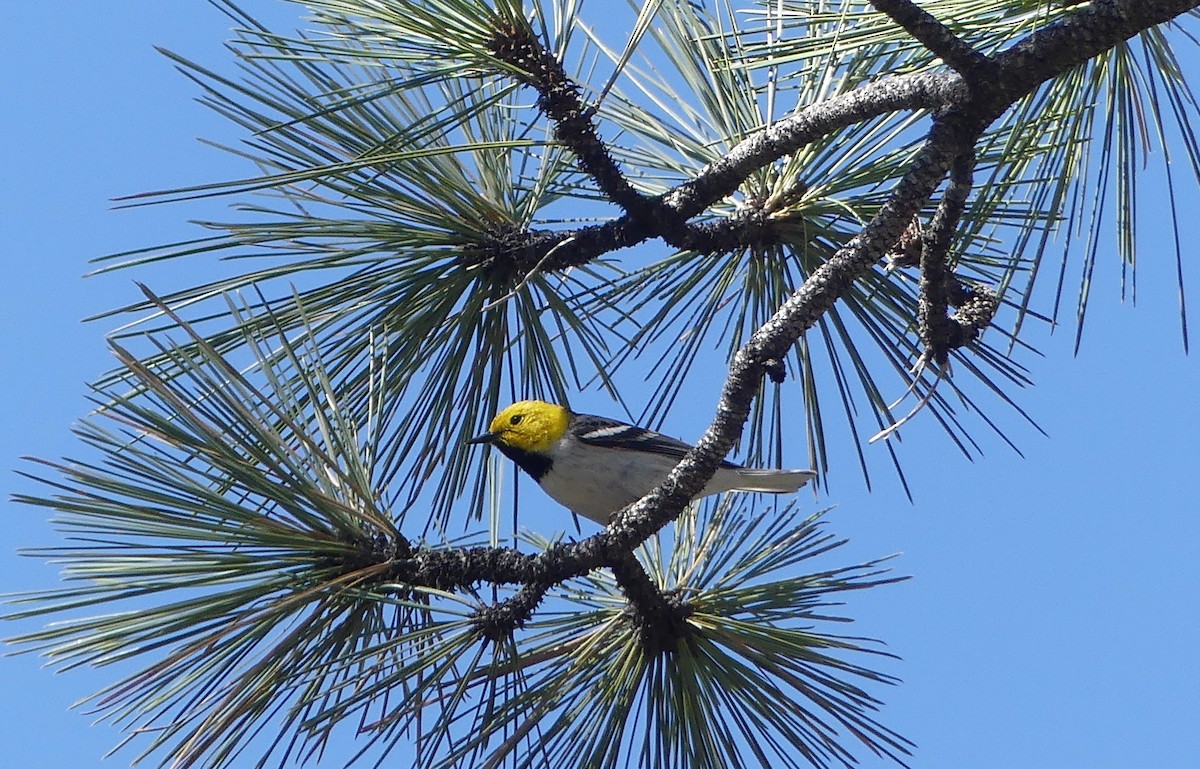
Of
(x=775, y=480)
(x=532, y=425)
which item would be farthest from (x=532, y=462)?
(x=775, y=480)

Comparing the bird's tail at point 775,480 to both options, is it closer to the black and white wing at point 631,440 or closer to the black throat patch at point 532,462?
the black and white wing at point 631,440

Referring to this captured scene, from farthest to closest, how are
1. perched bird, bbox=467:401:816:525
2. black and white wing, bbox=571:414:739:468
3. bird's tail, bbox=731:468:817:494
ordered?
black and white wing, bbox=571:414:739:468
perched bird, bbox=467:401:816:525
bird's tail, bbox=731:468:817:494

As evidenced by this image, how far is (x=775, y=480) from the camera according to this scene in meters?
3.00

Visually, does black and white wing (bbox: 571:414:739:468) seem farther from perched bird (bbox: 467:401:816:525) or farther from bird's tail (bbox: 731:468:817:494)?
bird's tail (bbox: 731:468:817:494)

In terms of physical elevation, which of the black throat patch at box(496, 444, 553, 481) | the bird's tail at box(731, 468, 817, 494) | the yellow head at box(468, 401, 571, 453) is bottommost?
the bird's tail at box(731, 468, 817, 494)

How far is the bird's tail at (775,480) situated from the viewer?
9.67 feet

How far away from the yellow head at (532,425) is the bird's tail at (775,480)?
0.55 m

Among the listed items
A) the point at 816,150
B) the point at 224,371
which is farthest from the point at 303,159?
the point at 816,150

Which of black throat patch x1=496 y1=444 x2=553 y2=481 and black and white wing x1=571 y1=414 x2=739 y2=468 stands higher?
black and white wing x1=571 y1=414 x2=739 y2=468

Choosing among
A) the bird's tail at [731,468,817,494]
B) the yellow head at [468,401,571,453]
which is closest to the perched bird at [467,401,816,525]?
the yellow head at [468,401,571,453]

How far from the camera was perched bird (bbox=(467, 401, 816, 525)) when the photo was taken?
3.29 meters

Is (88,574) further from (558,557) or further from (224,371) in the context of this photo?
(558,557)

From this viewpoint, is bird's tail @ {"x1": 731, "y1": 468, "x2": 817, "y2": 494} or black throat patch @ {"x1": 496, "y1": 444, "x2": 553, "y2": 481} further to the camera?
black throat patch @ {"x1": 496, "y1": 444, "x2": 553, "y2": 481}

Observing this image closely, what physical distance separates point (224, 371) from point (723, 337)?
1.34 meters
